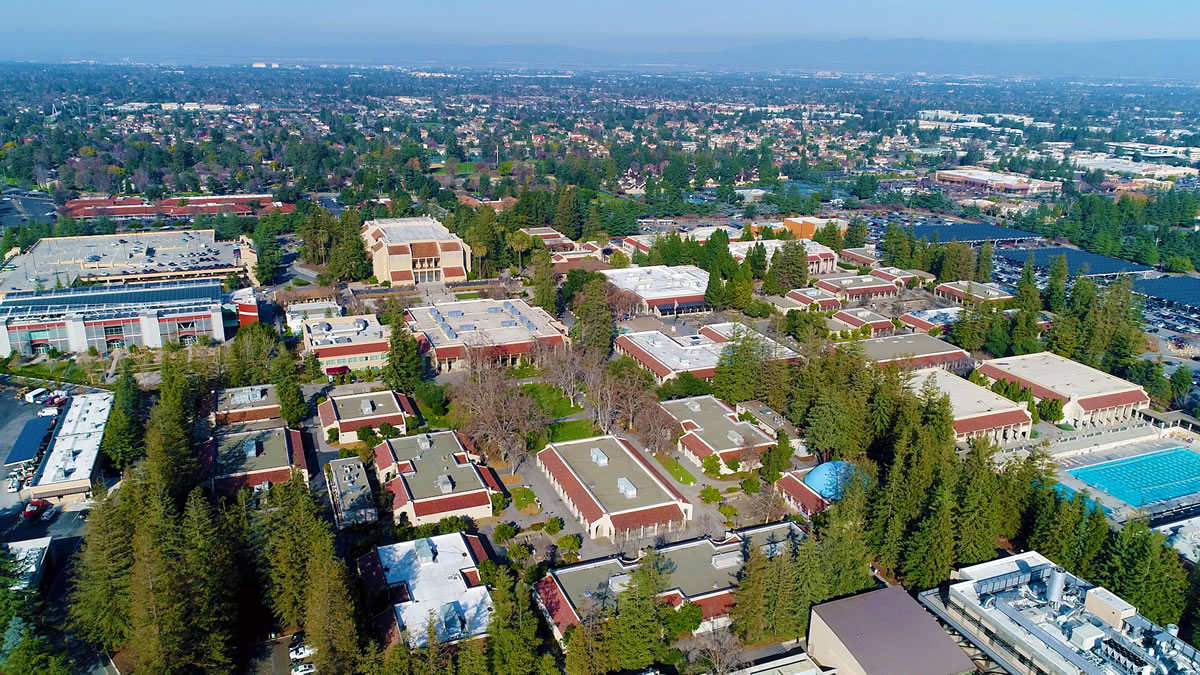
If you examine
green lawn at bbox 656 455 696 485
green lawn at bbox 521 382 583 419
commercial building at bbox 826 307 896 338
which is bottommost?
green lawn at bbox 656 455 696 485

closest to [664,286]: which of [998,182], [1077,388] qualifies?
[1077,388]

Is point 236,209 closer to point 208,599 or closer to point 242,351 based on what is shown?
point 242,351

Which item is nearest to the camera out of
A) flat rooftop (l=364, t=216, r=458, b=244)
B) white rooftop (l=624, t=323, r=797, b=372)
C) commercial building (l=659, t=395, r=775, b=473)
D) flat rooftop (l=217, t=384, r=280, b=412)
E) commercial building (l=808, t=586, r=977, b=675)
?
commercial building (l=808, t=586, r=977, b=675)

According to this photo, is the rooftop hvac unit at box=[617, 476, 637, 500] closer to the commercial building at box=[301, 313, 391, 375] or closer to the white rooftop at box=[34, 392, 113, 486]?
the commercial building at box=[301, 313, 391, 375]

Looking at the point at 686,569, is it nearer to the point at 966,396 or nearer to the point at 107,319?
the point at 966,396

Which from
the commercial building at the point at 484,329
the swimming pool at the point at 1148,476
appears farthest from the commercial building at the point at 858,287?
the swimming pool at the point at 1148,476

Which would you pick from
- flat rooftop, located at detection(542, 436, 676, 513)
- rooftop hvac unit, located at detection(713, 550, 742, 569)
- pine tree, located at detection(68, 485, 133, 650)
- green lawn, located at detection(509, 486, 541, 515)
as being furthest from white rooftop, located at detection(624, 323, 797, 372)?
pine tree, located at detection(68, 485, 133, 650)

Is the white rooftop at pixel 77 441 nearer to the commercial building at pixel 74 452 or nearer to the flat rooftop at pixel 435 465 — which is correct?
the commercial building at pixel 74 452
